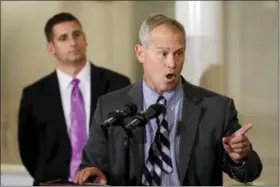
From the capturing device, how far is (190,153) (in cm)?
124

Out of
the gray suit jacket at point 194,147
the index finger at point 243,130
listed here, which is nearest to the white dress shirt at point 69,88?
the gray suit jacket at point 194,147

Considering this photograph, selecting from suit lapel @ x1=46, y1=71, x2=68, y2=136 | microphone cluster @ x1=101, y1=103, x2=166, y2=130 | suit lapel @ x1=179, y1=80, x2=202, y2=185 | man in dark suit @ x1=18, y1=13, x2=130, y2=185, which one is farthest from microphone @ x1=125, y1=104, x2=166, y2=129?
suit lapel @ x1=46, y1=71, x2=68, y2=136

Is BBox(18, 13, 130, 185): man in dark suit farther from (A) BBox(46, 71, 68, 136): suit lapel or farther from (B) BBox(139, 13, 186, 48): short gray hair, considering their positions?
(B) BBox(139, 13, 186, 48): short gray hair

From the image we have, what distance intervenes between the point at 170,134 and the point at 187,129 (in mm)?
44

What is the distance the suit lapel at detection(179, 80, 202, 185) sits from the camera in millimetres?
1236

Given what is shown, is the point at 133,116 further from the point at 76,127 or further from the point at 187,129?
the point at 76,127

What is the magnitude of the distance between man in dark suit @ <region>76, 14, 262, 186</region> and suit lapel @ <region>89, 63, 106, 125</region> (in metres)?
0.20

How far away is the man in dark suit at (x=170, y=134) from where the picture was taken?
1.22 metres

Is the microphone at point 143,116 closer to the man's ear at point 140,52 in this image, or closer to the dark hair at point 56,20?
the man's ear at point 140,52

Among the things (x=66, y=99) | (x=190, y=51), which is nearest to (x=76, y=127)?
(x=66, y=99)

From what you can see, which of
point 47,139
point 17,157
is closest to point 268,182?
point 47,139

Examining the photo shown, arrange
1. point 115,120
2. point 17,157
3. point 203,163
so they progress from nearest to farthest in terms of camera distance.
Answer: point 115,120
point 203,163
point 17,157

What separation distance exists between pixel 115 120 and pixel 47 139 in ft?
1.63

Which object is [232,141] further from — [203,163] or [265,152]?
[265,152]
